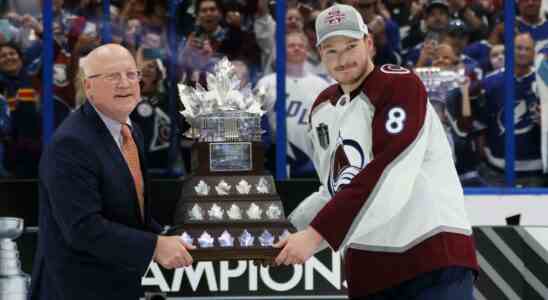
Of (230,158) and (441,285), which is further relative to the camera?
(230,158)

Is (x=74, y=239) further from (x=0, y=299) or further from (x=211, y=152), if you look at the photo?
(x=211, y=152)

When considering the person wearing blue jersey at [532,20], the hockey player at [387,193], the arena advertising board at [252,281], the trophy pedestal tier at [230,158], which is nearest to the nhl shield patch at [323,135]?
the hockey player at [387,193]

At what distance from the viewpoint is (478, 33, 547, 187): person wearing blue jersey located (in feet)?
19.9

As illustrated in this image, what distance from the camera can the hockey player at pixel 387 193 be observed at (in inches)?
137

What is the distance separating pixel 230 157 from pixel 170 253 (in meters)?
0.64

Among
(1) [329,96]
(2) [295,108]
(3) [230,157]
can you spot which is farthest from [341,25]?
(2) [295,108]

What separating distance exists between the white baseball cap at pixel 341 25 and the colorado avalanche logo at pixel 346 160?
0.33 m

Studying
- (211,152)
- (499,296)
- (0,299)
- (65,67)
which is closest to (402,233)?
(211,152)

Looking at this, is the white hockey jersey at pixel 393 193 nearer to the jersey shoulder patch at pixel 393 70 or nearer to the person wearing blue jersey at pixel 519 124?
the jersey shoulder patch at pixel 393 70

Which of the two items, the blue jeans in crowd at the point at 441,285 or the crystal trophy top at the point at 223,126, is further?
the crystal trophy top at the point at 223,126

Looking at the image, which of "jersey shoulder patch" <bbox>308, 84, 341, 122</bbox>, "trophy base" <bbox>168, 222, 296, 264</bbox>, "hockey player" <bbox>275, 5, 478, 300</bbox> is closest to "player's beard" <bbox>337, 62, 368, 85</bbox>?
"hockey player" <bbox>275, 5, 478, 300</bbox>

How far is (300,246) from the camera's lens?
3.65 metres

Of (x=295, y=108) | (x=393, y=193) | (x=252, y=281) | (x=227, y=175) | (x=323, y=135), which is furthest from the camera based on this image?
(x=295, y=108)

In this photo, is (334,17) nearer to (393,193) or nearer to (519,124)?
(393,193)
